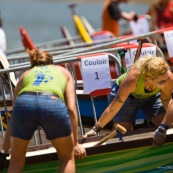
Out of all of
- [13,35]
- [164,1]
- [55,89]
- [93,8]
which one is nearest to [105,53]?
[55,89]

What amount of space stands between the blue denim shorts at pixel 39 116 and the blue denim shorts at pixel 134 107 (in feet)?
3.89

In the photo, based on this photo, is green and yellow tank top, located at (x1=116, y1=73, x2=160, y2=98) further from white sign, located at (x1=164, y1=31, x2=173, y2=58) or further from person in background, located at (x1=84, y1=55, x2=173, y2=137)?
white sign, located at (x1=164, y1=31, x2=173, y2=58)

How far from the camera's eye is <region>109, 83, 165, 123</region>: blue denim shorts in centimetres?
871

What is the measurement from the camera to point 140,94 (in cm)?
856

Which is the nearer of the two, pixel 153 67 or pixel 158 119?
pixel 153 67

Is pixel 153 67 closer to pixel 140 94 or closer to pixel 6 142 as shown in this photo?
pixel 140 94

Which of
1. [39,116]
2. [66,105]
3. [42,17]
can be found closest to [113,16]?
[66,105]

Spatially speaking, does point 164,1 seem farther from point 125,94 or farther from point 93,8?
point 93,8

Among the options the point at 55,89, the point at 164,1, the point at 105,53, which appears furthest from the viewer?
the point at 164,1

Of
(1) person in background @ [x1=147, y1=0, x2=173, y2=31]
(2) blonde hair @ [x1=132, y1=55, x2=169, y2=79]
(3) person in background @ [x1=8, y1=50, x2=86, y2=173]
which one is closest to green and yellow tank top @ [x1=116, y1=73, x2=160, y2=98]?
(2) blonde hair @ [x1=132, y1=55, x2=169, y2=79]

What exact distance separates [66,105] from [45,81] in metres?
0.32

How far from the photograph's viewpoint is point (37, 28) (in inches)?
1542

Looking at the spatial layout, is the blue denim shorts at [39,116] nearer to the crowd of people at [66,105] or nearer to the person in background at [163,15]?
the crowd of people at [66,105]

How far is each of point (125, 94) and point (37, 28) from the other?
102 ft
